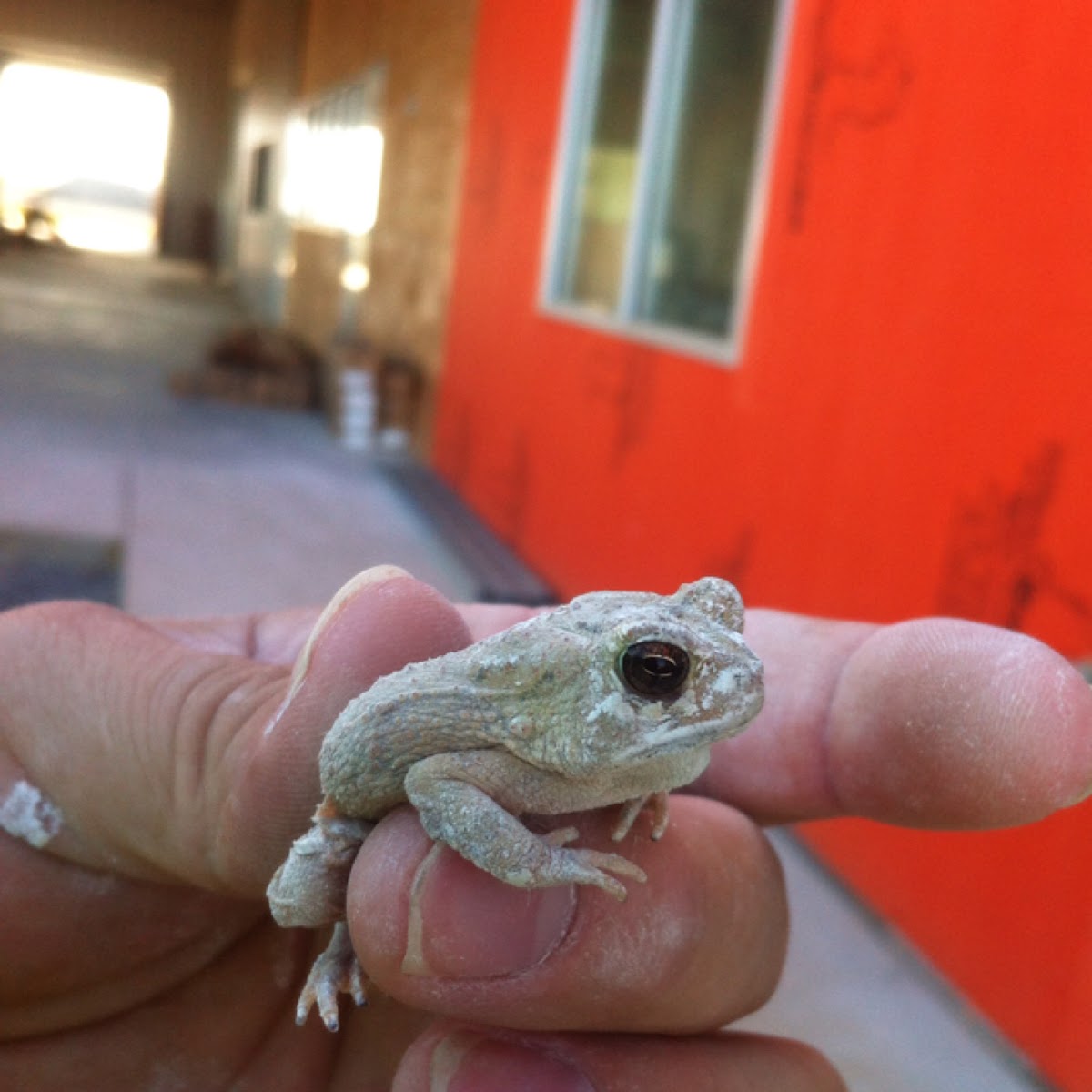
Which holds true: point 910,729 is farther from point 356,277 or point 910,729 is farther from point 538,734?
point 356,277

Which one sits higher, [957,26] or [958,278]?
[957,26]

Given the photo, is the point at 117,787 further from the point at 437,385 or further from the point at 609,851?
the point at 437,385

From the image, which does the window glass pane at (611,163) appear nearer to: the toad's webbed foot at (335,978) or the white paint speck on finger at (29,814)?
the white paint speck on finger at (29,814)

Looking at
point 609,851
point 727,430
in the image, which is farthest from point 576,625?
point 727,430

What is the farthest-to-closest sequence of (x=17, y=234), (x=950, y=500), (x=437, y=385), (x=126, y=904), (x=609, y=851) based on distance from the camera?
(x=17, y=234)
(x=437, y=385)
(x=950, y=500)
(x=126, y=904)
(x=609, y=851)

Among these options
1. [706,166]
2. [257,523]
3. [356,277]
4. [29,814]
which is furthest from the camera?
[356,277]

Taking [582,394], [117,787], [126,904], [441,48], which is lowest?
[126,904]

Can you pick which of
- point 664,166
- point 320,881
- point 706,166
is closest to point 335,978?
point 320,881
